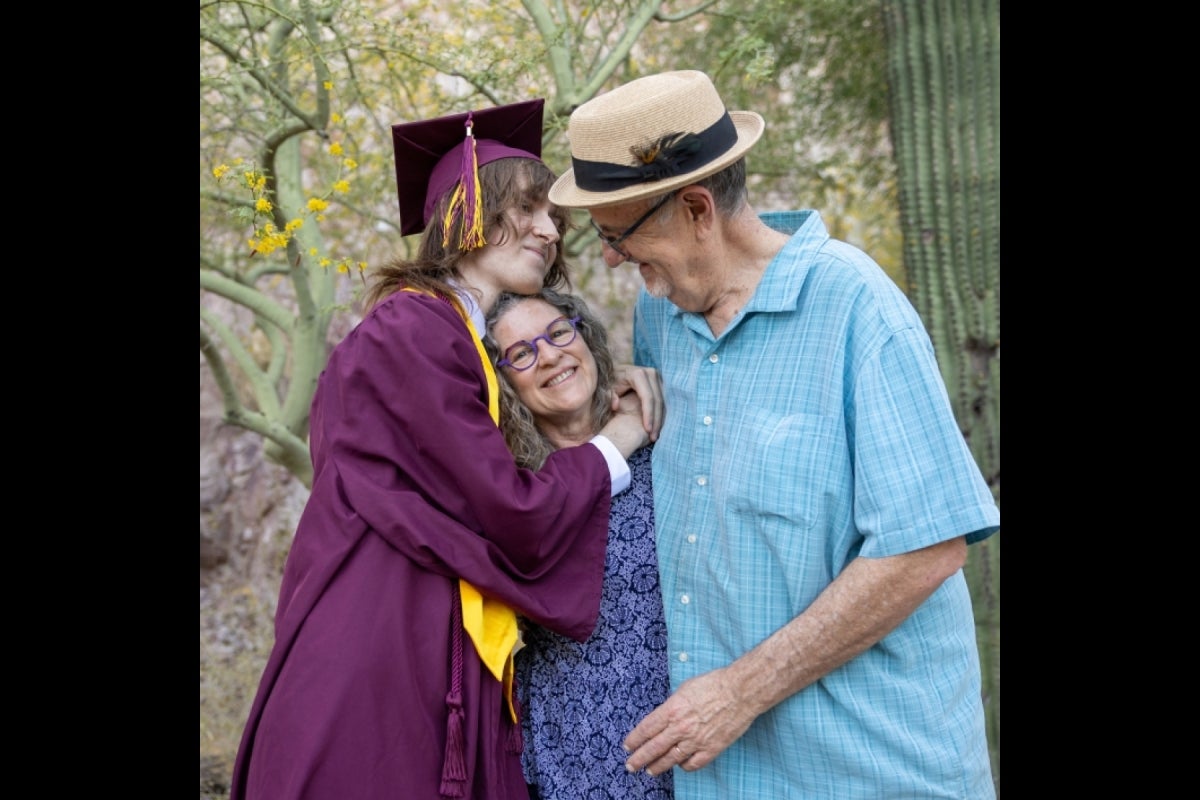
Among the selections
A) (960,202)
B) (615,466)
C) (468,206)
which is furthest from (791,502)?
(960,202)

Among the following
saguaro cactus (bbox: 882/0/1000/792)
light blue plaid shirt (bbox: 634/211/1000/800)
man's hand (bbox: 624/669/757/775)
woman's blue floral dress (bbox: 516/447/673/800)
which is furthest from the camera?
saguaro cactus (bbox: 882/0/1000/792)

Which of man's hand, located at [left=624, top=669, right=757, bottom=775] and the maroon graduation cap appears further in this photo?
the maroon graduation cap

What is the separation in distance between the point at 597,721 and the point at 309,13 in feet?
7.40

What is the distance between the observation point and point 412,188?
2541 mm

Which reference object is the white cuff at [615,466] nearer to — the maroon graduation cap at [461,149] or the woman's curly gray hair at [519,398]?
the woman's curly gray hair at [519,398]

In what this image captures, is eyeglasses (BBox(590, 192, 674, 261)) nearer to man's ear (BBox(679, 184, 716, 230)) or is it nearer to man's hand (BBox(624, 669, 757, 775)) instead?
man's ear (BBox(679, 184, 716, 230))

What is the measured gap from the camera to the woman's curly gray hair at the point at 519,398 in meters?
2.34

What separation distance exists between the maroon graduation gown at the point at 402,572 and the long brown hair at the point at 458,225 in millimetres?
184

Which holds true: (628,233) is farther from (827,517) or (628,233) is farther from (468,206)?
(827,517)

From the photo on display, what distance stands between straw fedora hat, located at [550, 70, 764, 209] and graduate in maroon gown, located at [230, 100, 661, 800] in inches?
13.7

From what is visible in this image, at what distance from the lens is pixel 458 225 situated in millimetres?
2373

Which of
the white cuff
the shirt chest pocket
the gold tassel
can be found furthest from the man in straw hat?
the gold tassel

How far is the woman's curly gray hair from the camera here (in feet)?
7.67

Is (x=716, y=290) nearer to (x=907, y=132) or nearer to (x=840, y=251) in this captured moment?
(x=840, y=251)
